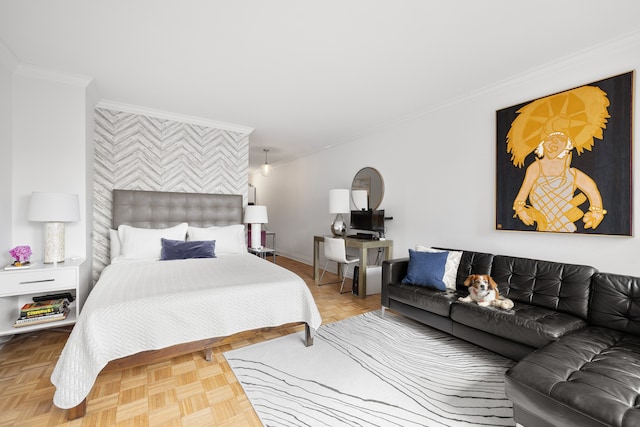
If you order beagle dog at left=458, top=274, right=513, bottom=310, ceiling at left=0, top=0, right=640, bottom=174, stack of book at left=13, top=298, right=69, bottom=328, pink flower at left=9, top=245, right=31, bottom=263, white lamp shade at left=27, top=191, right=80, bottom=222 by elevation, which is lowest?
stack of book at left=13, top=298, right=69, bottom=328

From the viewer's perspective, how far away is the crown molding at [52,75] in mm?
2631

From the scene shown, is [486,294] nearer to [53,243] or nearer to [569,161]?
[569,161]

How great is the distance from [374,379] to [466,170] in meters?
2.47

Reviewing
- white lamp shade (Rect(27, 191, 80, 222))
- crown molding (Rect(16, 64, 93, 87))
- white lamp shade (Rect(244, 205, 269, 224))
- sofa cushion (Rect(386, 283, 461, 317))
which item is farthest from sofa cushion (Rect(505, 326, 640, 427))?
crown molding (Rect(16, 64, 93, 87))

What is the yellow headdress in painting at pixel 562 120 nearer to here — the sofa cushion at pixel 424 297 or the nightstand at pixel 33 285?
the sofa cushion at pixel 424 297

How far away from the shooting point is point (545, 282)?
7.71 feet

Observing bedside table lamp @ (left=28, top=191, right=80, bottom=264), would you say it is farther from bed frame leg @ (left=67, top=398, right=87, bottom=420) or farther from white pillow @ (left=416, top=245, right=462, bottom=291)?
white pillow @ (left=416, top=245, right=462, bottom=291)

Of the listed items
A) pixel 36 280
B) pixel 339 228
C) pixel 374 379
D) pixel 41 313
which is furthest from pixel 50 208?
pixel 339 228

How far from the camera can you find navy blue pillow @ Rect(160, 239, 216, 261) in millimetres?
3258

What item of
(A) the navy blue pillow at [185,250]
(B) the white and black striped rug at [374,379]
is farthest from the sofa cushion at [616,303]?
(A) the navy blue pillow at [185,250]

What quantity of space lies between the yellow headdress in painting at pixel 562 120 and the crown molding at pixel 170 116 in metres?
3.60

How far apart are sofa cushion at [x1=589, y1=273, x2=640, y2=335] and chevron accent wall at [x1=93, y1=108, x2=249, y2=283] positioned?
4.26m

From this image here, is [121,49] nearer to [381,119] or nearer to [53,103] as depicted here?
[53,103]

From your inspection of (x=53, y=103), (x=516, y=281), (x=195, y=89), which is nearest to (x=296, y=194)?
(x=195, y=89)
